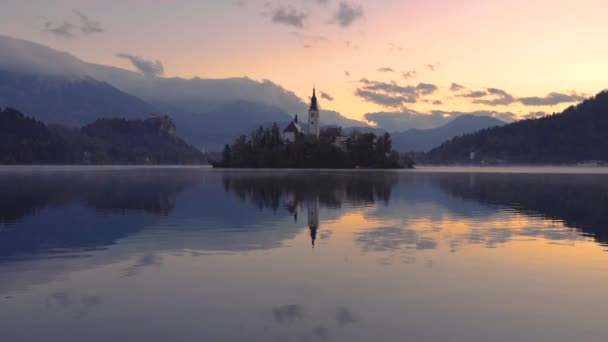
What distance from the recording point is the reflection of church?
28.8 metres

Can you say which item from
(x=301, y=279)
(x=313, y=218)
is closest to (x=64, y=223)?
(x=313, y=218)

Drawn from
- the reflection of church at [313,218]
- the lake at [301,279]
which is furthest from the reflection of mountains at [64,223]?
the reflection of church at [313,218]

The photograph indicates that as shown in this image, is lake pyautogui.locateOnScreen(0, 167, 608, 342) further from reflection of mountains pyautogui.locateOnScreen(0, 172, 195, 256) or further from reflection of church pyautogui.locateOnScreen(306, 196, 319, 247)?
reflection of church pyautogui.locateOnScreen(306, 196, 319, 247)

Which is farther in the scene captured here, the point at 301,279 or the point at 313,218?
the point at 313,218

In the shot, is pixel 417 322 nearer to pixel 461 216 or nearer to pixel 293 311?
pixel 293 311

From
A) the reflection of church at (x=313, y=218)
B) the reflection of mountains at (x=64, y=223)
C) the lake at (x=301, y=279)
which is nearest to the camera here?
the lake at (x=301, y=279)

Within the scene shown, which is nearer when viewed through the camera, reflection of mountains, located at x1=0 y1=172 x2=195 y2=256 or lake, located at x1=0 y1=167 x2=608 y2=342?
lake, located at x1=0 y1=167 x2=608 y2=342

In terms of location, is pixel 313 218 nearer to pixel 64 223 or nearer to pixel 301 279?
pixel 64 223

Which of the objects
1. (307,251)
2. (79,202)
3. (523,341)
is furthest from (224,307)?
(79,202)

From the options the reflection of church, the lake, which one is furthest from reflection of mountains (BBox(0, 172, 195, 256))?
the reflection of church

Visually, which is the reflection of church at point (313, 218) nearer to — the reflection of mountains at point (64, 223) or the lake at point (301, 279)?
the lake at point (301, 279)

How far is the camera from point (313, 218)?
36.7m

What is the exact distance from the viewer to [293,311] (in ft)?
45.6

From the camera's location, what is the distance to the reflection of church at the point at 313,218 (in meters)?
28.8
